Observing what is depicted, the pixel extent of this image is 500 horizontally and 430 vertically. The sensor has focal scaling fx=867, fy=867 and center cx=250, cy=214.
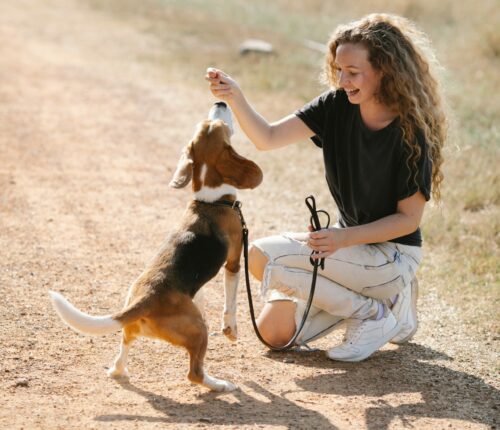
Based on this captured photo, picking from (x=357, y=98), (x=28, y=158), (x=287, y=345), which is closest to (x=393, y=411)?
(x=287, y=345)

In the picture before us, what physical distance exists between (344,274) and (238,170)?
93cm

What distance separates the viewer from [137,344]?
17.0 feet

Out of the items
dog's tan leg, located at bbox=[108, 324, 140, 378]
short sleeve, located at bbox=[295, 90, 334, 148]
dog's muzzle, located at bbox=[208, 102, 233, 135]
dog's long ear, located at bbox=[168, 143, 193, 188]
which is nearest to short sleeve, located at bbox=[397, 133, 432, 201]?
short sleeve, located at bbox=[295, 90, 334, 148]

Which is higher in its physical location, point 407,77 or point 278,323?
point 407,77

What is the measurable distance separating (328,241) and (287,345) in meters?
0.79

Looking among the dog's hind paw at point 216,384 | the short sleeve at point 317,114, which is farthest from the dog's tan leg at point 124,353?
the short sleeve at point 317,114

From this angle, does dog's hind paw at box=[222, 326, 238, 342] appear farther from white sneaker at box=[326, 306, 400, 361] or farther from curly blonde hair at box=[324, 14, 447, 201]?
curly blonde hair at box=[324, 14, 447, 201]

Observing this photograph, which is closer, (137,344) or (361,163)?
(361,163)

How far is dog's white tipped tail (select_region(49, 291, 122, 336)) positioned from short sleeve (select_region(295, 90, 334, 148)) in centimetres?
194

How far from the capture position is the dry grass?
23.0 feet

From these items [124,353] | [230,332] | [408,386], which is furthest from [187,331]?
[408,386]

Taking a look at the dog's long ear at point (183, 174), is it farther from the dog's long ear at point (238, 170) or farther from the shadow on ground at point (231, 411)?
the shadow on ground at point (231, 411)

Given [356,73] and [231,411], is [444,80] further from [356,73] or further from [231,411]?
[231,411]

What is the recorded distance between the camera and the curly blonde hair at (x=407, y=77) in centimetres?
489
